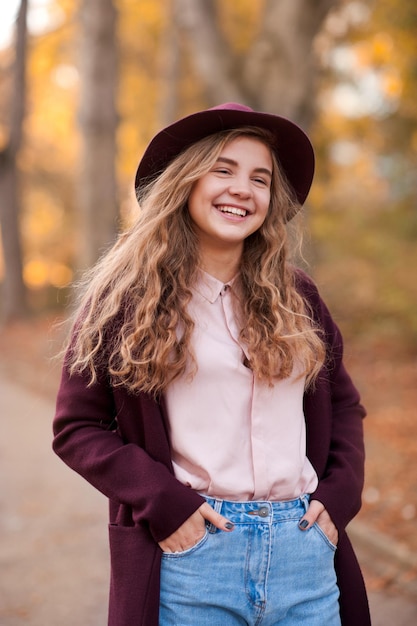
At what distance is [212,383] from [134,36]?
18.9 m

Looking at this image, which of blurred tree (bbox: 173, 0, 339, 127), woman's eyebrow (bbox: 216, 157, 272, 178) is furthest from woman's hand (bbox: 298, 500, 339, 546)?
blurred tree (bbox: 173, 0, 339, 127)

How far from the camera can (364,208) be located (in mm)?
11578

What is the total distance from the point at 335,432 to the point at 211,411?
21.0 inches

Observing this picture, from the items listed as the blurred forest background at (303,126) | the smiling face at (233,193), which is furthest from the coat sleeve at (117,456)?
the blurred forest background at (303,126)

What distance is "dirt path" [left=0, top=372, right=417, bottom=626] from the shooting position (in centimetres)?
417

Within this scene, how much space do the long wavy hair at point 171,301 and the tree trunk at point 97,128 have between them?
8097 mm

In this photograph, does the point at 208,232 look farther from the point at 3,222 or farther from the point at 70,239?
the point at 70,239

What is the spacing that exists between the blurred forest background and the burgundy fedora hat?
91 cm

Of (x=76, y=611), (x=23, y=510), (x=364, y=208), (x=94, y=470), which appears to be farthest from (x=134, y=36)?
(x=94, y=470)

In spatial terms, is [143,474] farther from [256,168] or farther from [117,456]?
[256,168]

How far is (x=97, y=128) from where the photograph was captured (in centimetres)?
1088

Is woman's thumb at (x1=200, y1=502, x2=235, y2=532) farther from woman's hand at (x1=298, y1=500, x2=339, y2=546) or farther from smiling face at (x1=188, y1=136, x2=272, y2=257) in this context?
smiling face at (x1=188, y1=136, x2=272, y2=257)

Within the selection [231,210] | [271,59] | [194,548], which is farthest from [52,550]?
[271,59]

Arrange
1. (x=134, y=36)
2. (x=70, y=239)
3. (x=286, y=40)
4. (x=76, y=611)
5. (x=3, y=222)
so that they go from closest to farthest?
(x=76, y=611) → (x=286, y=40) → (x=3, y=222) → (x=134, y=36) → (x=70, y=239)
